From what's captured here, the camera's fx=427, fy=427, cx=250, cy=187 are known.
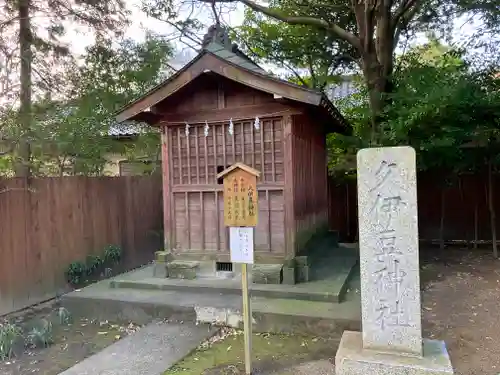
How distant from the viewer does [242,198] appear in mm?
4535

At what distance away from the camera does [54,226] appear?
7.36 meters

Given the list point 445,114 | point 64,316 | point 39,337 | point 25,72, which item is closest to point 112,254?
point 64,316

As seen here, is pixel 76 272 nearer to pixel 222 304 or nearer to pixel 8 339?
pixel 8 339

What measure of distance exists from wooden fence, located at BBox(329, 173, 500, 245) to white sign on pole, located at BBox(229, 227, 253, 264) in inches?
314

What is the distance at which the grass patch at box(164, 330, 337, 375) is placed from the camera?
15.0 ft

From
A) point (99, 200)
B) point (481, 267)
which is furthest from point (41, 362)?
point (481, 267)

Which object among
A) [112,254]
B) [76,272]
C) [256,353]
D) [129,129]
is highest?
[129,129]

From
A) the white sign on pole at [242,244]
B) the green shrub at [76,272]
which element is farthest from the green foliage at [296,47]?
the white sign on pole at [242,244]

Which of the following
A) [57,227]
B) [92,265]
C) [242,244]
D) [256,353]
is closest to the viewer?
[242,244]

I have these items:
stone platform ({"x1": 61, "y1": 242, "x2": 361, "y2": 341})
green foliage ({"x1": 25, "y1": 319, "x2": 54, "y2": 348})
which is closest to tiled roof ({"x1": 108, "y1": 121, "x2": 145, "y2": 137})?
stone platform ({"x1": 61, "y1": 242, "x2": 361, "y2": 341})

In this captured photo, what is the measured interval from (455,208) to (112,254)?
872 cm

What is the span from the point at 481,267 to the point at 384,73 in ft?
16.0

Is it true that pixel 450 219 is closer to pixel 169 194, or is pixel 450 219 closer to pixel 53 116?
pixel 169 194

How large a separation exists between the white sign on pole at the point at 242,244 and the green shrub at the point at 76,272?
173 inches
